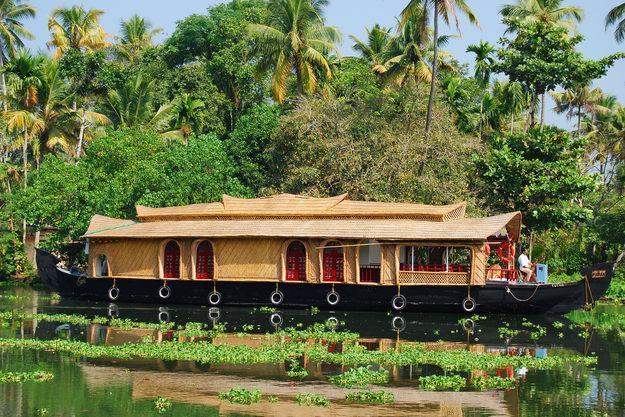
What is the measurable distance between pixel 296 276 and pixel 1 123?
1495 centimetres

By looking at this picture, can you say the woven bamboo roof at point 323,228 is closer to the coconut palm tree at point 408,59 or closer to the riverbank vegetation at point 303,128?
the riverbank vegetation at point 303,128

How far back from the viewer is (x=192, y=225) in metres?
24.5

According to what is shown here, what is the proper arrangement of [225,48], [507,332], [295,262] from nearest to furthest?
[507,332] < [295,262] < [225,48]

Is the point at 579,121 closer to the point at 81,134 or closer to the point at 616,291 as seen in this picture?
the point at 616,291

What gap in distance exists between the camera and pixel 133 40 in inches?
1864

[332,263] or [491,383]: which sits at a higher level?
[332,263]

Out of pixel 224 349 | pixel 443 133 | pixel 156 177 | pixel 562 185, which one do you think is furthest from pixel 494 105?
pixel 224 349

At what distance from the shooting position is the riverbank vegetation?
27.4m

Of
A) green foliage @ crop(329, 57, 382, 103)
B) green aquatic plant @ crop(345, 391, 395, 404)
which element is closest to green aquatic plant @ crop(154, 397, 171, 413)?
green aquatic plant @ crop(345, 391, 395, 404)

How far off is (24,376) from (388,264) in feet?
35.6

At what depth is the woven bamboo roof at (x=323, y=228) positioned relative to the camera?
72.5 ft

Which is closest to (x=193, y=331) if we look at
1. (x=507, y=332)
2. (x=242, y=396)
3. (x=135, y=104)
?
(x=507, y=332)

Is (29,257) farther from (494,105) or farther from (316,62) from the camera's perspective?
(494,105)

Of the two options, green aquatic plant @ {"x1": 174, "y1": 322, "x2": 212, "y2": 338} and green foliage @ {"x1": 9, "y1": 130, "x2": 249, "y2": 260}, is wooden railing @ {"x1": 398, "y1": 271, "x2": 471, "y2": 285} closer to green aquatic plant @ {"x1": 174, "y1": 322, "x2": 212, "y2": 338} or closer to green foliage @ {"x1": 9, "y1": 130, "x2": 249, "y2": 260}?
green aquatic plant @ {"x1": 174, "y1": 322, "x2": 212, "y2": 338}
